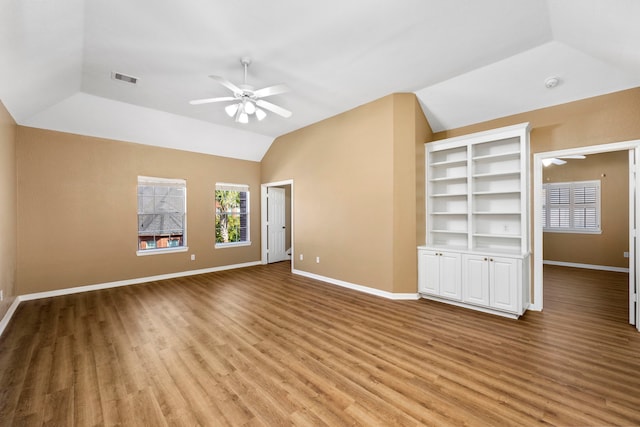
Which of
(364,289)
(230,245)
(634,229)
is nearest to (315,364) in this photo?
(364,289)

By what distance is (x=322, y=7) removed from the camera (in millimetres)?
2334

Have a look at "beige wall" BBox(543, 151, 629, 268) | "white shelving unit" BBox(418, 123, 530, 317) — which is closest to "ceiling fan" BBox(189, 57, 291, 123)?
"white shelving unit" BBox(418, 123, 530, 317)

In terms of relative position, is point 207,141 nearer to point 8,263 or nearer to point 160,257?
point 160,257

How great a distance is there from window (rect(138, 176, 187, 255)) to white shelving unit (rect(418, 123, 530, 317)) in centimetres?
495

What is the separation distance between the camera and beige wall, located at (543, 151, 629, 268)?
564 centimetres

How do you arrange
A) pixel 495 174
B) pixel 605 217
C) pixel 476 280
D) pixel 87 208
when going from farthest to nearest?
1. pixel 605 217
2. pixel 87 208
3. pixel 495 174
4. pixel 476 280

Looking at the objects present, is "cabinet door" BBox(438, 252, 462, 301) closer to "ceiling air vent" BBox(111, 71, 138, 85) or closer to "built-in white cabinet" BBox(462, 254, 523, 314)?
"built-in white cabinet" BBox(462, 254, 523, 314)

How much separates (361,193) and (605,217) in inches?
233

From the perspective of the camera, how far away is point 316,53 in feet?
9.89

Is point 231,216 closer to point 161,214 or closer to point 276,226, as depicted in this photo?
point 276,226

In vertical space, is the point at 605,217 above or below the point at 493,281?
above

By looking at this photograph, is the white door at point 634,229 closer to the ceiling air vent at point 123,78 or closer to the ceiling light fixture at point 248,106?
the ceiling light fixture at point 248,106

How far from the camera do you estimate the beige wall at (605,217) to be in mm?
5641

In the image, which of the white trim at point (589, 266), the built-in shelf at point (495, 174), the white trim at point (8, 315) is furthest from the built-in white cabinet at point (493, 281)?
the white trim at point (8, 315)
